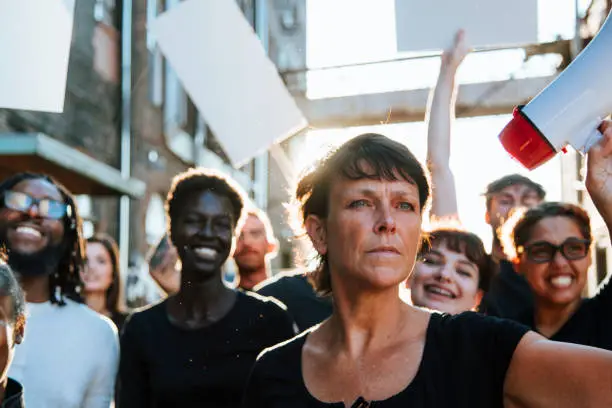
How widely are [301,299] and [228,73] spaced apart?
1135mm

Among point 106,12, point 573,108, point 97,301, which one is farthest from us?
point 106,12

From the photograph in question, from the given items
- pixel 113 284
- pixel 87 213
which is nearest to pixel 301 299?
pixel 113 284

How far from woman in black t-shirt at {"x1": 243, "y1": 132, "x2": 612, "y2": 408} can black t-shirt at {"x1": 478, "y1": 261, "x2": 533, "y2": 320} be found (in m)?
1.45

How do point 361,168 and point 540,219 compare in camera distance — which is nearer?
point 361,168

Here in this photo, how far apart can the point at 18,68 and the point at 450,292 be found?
1.64 meters

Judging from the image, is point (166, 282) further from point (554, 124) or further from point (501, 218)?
point (554, 124)

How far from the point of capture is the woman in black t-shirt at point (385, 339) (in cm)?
154

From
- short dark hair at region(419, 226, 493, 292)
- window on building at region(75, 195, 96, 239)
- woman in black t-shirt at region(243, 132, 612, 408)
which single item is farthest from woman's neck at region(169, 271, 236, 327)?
window on building at region(75, 195, 96, 239)

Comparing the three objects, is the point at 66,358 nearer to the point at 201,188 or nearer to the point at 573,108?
the point at 201,188

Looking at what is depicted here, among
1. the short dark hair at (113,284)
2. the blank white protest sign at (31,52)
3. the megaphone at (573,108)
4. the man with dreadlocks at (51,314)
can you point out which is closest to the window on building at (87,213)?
the short dark hair at (113,284)

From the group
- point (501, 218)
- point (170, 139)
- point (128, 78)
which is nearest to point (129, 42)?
point (128, 78)

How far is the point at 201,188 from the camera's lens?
125 inches

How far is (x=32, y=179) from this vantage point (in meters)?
2.98

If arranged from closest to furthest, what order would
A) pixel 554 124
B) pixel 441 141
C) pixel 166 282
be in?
pixel 554 124 < pixel 441 141 < pixel 166 282
